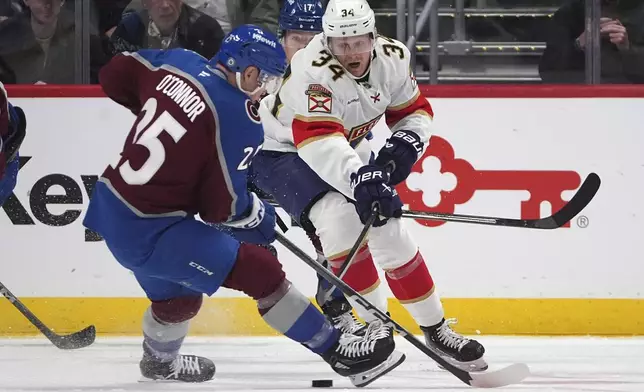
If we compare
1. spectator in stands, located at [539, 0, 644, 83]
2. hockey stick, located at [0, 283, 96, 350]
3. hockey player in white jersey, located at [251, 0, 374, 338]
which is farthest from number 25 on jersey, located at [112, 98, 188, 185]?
spectator in stands, located at [539, 0, 644, 83]

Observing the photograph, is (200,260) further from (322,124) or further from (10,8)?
(10,8)

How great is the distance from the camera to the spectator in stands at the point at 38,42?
4801 millimetres

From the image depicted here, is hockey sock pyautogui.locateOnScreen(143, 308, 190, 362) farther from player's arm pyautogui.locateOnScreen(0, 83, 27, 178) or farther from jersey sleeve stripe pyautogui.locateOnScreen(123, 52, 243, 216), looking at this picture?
player's arm pyautogui.locateOnScreen(0, 83, 27, 178)

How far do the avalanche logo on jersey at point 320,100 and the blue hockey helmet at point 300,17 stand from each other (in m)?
0.66

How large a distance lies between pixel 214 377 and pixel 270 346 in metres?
0.81

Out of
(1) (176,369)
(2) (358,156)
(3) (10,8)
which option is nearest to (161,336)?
(1) (176,369)

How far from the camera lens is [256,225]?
3078mm

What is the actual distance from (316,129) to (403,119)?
37 cm

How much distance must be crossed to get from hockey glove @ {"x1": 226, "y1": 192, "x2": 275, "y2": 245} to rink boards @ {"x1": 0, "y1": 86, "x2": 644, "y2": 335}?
1.45 meters

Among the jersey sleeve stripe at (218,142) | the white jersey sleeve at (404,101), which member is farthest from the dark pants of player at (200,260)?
the white jersey sleeve at (404,101)

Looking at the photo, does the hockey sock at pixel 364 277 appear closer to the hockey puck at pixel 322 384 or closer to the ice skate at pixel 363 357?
the hockey puck at pixel 322 384

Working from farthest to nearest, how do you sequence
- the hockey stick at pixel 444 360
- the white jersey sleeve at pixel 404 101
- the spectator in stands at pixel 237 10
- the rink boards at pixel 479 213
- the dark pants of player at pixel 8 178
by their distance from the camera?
the spectator in stands at pixel 237 10 → the rink boards at pixel 479 213 → the dark pants of player at pixel 8 178 → the white jersey sleeve at pixel 404 101 → the hockey stick at pixel 444 360

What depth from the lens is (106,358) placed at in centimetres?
401

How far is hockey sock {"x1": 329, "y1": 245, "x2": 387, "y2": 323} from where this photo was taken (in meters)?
3.48
